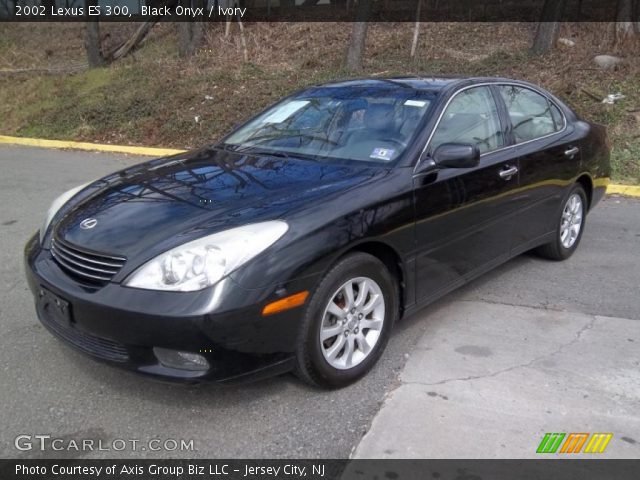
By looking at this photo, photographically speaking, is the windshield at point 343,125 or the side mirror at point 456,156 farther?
the windshield at point 343,125

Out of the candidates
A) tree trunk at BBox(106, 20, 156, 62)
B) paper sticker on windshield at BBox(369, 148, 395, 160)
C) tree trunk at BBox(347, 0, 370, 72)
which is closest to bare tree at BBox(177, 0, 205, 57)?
tree trunk at BBox(106, 20, 156, 62)

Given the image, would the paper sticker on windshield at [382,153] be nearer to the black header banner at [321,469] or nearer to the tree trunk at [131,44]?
the black header banner at [321,469]

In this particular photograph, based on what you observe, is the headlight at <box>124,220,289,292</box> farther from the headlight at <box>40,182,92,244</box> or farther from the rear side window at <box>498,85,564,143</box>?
the rear side window at <box>498,85,564,143</box>

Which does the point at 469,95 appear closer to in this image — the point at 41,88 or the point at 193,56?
the point at 193,56

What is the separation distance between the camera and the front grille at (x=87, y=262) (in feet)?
9.31

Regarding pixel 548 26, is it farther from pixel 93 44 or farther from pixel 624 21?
pixel 93 44

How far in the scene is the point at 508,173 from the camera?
13.5 feet

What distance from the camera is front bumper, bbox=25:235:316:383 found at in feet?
8.63

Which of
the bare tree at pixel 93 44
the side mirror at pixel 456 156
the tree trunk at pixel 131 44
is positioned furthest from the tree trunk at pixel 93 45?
the side mirror at pixel 456 156

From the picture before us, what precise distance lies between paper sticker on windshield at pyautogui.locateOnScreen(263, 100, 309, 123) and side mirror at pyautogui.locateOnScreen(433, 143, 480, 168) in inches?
47.1

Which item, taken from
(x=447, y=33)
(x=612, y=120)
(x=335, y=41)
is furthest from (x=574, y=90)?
(x=335, y=41)

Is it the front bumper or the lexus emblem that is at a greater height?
the lexus emblem

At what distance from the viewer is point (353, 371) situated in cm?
320

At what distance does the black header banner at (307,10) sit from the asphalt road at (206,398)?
943 cm
